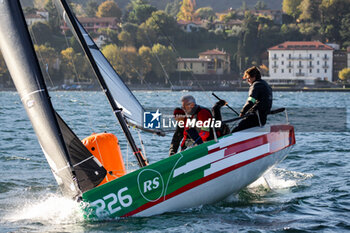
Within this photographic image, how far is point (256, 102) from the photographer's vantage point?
7438 millimetres

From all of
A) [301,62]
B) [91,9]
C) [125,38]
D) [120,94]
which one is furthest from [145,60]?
[120,94]

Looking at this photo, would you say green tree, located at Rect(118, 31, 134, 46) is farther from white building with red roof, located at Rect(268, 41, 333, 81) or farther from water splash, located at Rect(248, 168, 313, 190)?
water splash, located at Rect(248, 168, 313, 190)

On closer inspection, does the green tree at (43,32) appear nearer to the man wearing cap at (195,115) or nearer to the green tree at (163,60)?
the green tree at (163,60)

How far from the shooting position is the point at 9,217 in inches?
266

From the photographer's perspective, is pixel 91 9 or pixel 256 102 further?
pixel 91 9

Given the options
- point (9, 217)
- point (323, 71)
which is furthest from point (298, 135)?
point (323, 71)

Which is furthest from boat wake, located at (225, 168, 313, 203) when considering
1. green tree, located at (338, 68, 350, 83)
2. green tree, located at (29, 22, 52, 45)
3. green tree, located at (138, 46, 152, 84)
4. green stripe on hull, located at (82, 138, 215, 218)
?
green tree, located at (338, 68, 350, 83)

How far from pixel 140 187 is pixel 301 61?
105723mm

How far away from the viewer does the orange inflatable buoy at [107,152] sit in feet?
24.1

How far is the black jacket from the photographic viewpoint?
7352mm

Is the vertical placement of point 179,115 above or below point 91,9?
below

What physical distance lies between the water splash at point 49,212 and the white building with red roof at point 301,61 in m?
101

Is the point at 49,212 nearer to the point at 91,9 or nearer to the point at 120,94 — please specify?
the point at 120,94

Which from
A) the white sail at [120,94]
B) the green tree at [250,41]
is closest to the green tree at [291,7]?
the green tree at [250,41]
